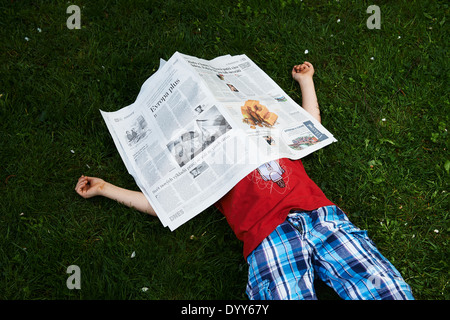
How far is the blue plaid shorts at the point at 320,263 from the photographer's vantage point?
54.7 inches

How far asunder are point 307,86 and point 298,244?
94 centimetres

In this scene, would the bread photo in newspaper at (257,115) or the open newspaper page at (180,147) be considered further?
the bread photo in newspaper at (257,115)

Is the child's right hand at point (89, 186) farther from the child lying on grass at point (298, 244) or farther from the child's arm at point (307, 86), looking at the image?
the child's arm at point (307, 86)

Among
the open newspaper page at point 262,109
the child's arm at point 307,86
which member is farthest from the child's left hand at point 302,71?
the open newspaper page at point 262,109

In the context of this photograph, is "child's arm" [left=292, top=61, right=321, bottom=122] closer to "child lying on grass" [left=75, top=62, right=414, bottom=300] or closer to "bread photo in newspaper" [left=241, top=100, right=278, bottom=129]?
"bread photo in newspaper" [left=241, top=100, right=278, bottom=129]

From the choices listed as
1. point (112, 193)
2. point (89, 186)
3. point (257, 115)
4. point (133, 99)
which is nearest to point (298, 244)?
point (257, 115)

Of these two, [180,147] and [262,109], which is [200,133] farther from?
[262,109]

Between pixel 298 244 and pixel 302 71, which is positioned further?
pixel 302 71

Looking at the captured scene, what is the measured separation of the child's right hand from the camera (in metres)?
1.74

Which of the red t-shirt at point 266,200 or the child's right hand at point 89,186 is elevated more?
the red t-shirt at point 266,200

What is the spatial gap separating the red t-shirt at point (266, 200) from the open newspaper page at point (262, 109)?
9cm

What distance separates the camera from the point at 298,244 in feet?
4.87
